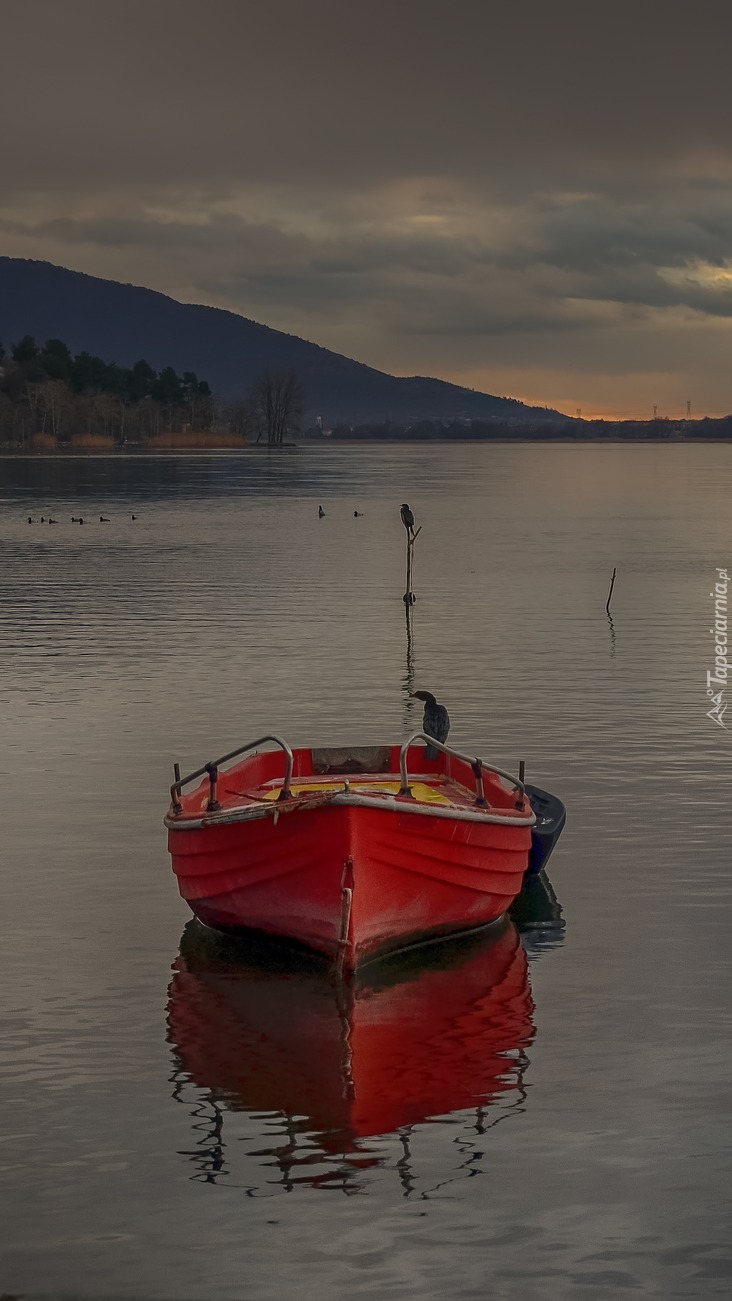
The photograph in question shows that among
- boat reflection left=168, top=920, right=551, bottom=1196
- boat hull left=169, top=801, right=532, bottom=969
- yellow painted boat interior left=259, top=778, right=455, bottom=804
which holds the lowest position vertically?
boat reflection left=168, top=920, right=551, bottom=1196

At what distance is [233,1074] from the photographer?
1619cm

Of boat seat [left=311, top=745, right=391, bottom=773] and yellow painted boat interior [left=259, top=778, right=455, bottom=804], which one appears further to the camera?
boat seat [left=311, top=745, right=391, bottom=773]

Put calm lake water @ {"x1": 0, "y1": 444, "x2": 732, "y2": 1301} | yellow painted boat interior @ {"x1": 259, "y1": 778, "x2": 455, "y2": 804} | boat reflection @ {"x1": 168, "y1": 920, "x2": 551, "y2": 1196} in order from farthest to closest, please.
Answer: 1. yellow painted boat interior @ {"x1": 259, "y1": 778, "x2": 455, "y2": 804}
2. boat reflection @ {"x1": 168, "y1": 920, "x2": 551, "y2": 1196}
3. calm lake water @ {"x1": 0, "y1": 444, "x2": 732, "y2": 1301}

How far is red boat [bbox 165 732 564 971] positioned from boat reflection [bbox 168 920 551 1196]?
426 millimetres

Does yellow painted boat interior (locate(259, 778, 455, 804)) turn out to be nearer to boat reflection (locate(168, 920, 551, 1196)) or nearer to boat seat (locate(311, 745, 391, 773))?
boat seat (locate(311, 745, 391, 773))

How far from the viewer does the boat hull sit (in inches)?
742

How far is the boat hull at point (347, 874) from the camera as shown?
18.8 metres

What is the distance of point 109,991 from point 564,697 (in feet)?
71.8

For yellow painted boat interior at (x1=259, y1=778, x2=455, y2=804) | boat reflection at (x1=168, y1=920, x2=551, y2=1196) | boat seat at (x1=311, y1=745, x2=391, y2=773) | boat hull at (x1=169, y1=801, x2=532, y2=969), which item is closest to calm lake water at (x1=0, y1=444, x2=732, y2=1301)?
boat reflection at (x1=168, y1=920, x2=551, y2=1196)

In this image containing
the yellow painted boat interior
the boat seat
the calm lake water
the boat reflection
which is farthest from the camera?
the boat seat

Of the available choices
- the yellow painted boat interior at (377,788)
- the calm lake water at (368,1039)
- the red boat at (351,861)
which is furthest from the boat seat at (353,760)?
the calm lake water at (368,1039)

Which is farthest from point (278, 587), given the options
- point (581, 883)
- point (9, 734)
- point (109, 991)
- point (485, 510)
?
point (485, 510)

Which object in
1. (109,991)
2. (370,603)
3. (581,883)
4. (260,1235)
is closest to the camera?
(260,1235)

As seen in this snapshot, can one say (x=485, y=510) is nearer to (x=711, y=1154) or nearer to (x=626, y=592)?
(x=626, y=592)
